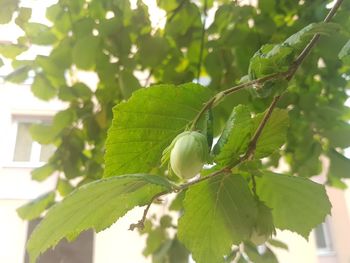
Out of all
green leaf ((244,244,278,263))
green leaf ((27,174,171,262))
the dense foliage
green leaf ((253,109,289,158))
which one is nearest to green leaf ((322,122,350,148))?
the dense foliage

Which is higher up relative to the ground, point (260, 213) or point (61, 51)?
point (61, 51)

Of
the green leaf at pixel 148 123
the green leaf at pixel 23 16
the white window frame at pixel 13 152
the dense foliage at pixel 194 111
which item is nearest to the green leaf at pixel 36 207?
the dense foliage at pixel 194 111

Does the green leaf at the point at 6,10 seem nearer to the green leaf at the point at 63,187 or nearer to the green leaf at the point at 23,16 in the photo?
the green leaf at the point at 23,16

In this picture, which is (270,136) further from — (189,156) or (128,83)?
(128,83)

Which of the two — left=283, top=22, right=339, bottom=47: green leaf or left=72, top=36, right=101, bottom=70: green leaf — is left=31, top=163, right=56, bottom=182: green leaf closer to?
left=72, top=36, right=101, bottom=70: green leaf

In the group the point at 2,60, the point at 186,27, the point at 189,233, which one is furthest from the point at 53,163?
the point at 189,233

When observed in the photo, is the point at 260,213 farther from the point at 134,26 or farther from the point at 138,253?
the point at 138,253
